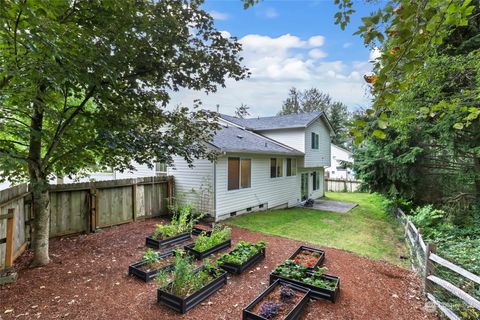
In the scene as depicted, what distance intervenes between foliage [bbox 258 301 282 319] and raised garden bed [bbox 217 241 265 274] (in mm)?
1258

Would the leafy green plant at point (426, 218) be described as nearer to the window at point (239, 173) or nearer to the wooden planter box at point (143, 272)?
the window at point (239, 173)

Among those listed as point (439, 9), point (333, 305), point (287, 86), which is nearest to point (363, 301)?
point (333, 305)

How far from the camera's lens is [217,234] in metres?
5.75

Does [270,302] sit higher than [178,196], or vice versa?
[178,196]

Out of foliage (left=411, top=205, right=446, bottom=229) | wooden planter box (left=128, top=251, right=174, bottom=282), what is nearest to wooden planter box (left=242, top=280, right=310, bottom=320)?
wooden planter box (left=128, top=251, right=174, bottom=282)

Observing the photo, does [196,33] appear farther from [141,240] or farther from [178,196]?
[178,196]

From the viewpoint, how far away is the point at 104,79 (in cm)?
398

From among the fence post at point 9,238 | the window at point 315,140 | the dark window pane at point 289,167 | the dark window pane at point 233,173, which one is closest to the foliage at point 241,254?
the fence post at point 9,238

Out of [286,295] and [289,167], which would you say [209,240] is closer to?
[286,295]

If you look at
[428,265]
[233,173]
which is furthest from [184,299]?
[233,173]

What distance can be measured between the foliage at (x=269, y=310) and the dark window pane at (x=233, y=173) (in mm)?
6016

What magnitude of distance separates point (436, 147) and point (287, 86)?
2979cm

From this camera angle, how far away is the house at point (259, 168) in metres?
8.79

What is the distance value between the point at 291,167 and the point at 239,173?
4.87 m
